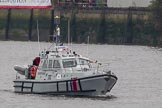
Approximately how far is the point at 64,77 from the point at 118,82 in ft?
32.2

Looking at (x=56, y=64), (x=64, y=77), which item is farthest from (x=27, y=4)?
(x=64, y=77)

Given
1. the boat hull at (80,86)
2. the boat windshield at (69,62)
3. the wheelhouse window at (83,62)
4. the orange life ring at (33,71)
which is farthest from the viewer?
the orange life ring at (33,71)

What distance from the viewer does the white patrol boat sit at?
2149 inches

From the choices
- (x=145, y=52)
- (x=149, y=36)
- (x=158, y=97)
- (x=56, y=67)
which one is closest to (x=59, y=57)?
(x=56, y=67)

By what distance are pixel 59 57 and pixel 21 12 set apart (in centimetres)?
6640

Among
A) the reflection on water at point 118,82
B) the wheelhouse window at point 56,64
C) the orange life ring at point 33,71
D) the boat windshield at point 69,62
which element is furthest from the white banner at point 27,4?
the boat windshield at point 69,62

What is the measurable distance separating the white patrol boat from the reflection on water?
538 mm

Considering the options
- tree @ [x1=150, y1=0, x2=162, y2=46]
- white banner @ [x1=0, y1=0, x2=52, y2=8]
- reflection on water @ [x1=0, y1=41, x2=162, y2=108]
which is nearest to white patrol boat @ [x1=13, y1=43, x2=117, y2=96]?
reflection on water @ [x1=0, y1=41, x2=162, y2=108]

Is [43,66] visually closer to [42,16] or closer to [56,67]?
[56,67]

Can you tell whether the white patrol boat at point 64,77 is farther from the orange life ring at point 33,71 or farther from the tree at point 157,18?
the tree at point 157,18

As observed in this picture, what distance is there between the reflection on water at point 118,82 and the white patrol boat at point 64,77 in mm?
538

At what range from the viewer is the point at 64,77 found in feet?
180

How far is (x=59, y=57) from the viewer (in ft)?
183

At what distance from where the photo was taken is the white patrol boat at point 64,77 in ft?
179
